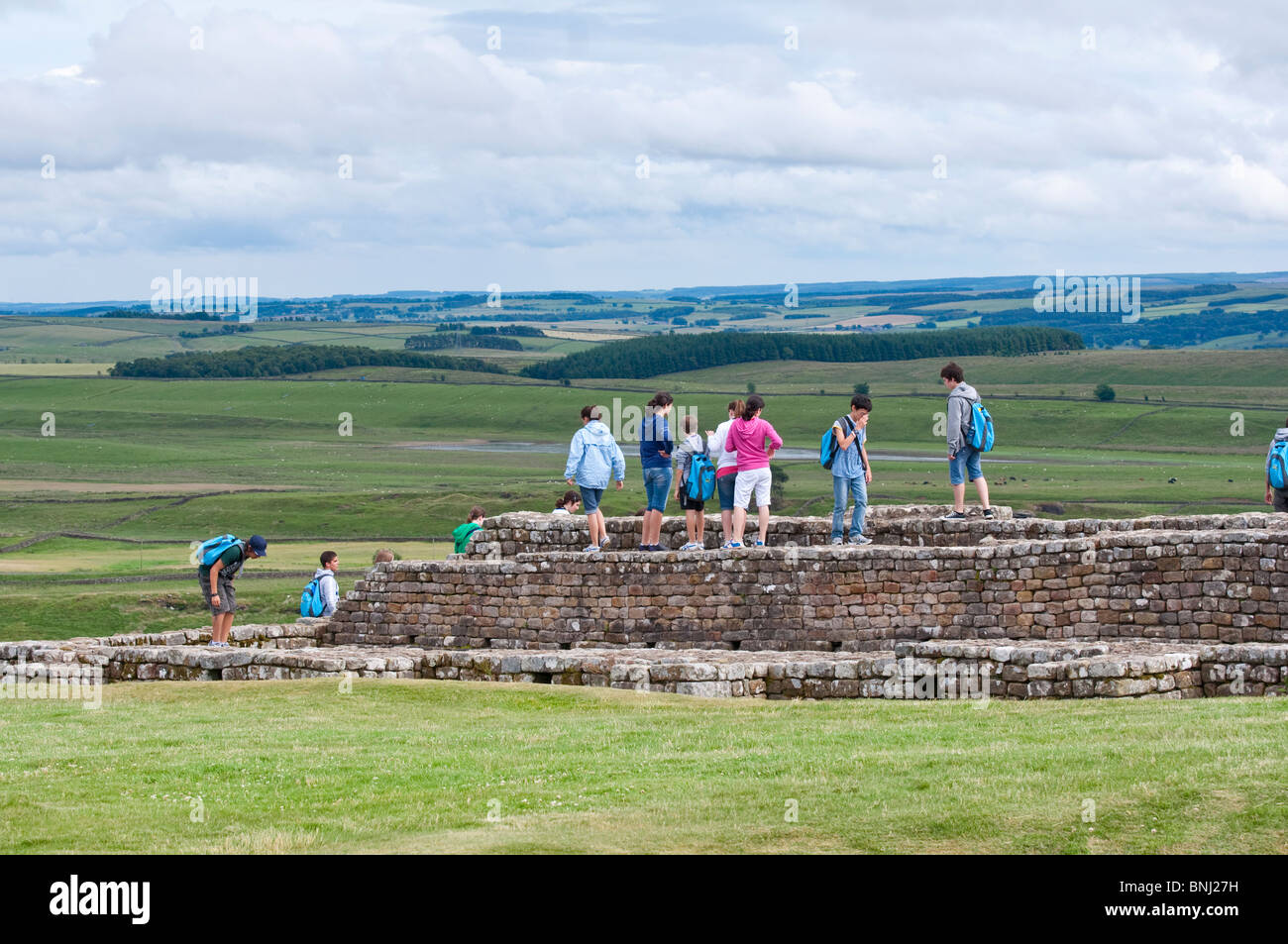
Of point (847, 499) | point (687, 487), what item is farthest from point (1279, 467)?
point (687, 487)

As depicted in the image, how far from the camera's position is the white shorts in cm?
2084

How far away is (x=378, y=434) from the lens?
14538cm

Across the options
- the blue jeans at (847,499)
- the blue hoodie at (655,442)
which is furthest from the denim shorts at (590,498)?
the blue jeans at (847,499)

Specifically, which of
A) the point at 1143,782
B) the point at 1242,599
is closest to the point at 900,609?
the point at 1242,599

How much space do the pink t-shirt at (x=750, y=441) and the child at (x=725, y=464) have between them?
0.32 ft

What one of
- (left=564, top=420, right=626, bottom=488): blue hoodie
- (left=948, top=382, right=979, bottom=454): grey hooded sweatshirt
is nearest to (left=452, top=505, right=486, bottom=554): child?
(left=564, top=420, right=626, bottom=488): blue hoodie

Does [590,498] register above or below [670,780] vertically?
above

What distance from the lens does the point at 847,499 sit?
21.2 m

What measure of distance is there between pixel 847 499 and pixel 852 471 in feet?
1.48

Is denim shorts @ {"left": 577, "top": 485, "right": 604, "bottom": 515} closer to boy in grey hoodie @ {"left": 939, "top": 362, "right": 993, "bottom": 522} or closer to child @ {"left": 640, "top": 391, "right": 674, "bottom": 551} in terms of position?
child @ {"left": 640, "top": 391, "right": 674, "bottom": 551}

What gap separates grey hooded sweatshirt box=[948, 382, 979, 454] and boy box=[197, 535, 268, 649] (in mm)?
9026

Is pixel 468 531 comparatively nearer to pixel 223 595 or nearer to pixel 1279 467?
pixel 223 595
